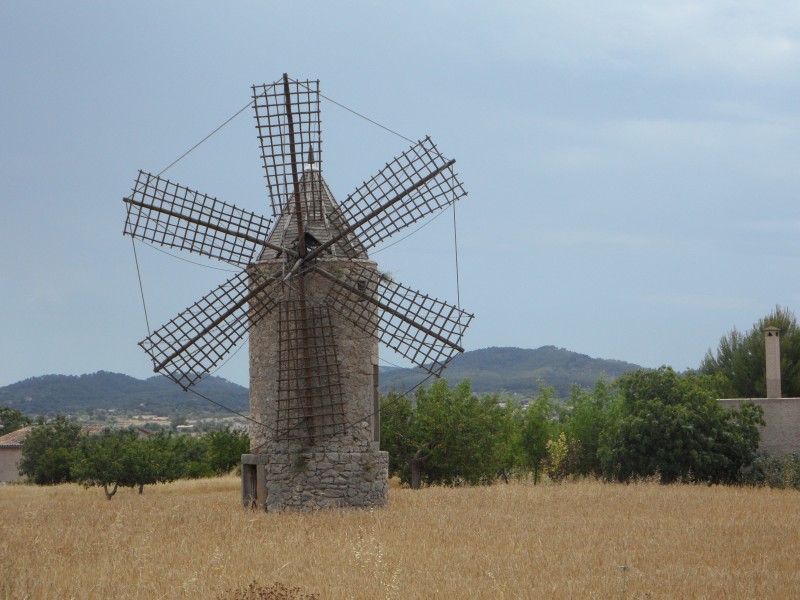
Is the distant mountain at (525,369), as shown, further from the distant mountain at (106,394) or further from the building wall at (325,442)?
the building wall at (325,442)

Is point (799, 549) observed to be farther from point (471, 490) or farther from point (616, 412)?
point (616, 412)

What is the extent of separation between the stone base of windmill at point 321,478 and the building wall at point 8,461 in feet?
134

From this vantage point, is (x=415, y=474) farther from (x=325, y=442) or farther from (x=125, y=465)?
(x=325, y=442)

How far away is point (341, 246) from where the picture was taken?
1630 centimetres

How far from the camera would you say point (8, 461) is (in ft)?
173

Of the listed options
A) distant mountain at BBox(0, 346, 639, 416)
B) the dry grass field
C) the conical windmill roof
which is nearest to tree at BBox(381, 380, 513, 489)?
the dry grass field

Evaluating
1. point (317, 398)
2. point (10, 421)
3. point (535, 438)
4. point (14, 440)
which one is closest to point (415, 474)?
point (535, 438)

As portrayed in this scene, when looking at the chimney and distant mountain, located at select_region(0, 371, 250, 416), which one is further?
distant mountain, located at select_region(0, 371, 250, 416)

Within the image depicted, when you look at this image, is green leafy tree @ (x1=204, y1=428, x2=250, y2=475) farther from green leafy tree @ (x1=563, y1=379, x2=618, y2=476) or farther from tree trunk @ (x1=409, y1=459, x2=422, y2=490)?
green leafy tree @ (x1=563, y1=379, x2=618, y2=476)

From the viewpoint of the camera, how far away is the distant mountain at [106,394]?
132 m

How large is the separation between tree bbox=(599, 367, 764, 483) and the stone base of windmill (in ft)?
29.6

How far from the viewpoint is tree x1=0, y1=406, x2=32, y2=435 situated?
6562 centimetres

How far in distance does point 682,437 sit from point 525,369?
98.9 metres

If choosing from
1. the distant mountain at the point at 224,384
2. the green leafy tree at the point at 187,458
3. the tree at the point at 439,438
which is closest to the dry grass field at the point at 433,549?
the tree at the point at 439,438
